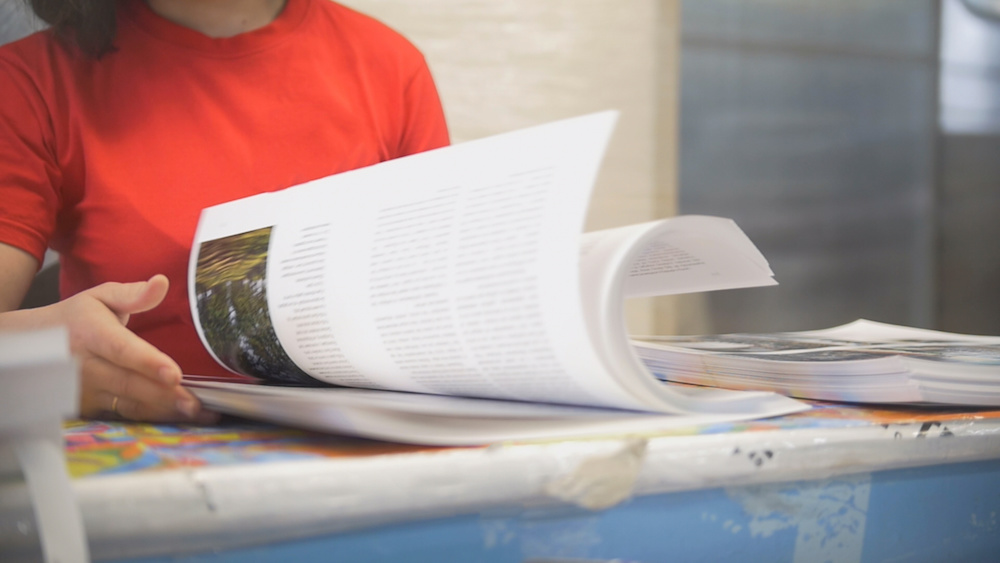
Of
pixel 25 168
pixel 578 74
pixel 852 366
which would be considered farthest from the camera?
pixel 578 74

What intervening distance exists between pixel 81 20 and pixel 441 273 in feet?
1.68

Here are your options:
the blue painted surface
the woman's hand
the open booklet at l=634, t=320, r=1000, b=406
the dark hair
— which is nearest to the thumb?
the woman's hand

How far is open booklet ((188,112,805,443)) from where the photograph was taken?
241 millimetres

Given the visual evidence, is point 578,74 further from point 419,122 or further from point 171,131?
point 171,131

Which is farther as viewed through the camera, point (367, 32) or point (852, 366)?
point (367, 32)

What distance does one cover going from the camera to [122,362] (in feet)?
0.94

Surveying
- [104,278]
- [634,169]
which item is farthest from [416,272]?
[634,169]

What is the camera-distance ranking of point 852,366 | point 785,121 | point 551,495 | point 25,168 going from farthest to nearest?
point 785,121 < point 25,168 < point 852,366 < point 551,495

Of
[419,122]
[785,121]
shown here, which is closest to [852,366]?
[419,122]

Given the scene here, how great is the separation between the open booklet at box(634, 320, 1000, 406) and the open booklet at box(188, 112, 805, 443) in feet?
0.12

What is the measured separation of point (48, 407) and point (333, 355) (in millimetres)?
159

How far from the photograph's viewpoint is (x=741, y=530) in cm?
23

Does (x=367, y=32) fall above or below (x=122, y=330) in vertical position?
above

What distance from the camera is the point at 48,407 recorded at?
158 millimetres
